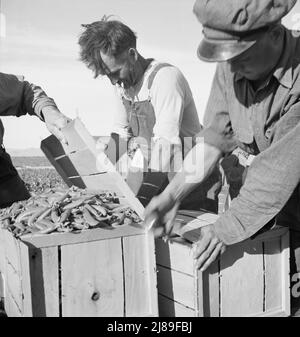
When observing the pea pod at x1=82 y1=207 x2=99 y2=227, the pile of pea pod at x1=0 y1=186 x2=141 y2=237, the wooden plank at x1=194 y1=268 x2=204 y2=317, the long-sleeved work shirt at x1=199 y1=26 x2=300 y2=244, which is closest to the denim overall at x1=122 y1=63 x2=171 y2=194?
the pile of pea pod at x1=0 y1=186 x2=141 y2=237

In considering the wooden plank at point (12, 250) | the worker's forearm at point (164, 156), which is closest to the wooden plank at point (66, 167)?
the worker's forearm at point (164, 156)

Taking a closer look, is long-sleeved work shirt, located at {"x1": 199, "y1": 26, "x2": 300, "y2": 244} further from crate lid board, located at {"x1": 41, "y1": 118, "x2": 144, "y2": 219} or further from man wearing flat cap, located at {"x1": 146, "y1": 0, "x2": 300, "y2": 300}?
crate lid board, located at {"x1": 41, "y1": 118, "x2": 144, "y2": 219}

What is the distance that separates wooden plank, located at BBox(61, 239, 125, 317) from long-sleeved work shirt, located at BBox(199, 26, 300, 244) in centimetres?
59

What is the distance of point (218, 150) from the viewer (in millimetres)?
2648

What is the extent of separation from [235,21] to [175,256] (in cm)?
122

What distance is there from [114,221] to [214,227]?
55 centimetres

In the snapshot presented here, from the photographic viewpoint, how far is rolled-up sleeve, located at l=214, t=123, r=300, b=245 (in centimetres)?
206

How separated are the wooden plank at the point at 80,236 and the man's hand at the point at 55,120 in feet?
2.99

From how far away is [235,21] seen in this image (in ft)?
6.46

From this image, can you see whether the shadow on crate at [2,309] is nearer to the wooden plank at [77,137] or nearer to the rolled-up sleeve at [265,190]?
the wooden plank at [77,137]

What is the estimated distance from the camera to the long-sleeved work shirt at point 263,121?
214 centimetres

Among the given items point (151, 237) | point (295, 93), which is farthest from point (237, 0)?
point (151, 237)

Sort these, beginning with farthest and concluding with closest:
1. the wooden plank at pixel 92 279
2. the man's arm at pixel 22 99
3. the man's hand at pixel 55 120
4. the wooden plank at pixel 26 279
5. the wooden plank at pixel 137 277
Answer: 1. the man's arm at pixel 22 99
2. the man's hand at pixel 55 120
3. the wooden plank at pixel 137 277
4. the wooden plank at pixel 92 279
5. the wooden plank at pixel 26 279

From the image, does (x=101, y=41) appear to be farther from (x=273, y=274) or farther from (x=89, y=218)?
(x=273, y=274)
